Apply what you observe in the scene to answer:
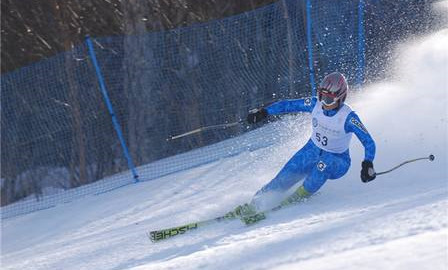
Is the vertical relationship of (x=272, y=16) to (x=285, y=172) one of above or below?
above

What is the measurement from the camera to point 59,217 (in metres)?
8.80

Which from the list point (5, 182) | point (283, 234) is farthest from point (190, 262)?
point (5, 182)

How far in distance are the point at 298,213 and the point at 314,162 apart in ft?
2.42

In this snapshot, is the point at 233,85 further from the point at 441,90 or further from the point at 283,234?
the point at 283,234

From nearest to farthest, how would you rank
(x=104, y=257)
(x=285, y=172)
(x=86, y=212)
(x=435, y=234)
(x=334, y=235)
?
(x=435, y=234)
(x=334, y=235)
(x=104, y=257)
(x=285, y=172)
(x=86, y=212)

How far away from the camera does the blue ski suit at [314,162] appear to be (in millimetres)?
6203

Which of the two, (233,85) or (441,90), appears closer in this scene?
(441,90)

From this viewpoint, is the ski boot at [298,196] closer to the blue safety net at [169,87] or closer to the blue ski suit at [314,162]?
the blue ski suit at [314,162]

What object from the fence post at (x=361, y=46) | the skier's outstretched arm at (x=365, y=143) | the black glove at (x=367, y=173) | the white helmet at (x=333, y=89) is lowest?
the black glove at (x=367, y=173)

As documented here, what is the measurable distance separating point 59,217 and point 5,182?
3.57m

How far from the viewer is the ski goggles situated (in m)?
6.18

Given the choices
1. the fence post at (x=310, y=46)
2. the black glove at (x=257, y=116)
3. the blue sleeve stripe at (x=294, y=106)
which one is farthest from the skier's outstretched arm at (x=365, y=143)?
the fence post at (x=310, y=46)

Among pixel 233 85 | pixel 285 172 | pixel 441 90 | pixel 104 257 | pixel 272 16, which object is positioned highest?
pixel 272 16

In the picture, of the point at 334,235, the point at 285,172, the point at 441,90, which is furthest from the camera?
the point at 441,90
